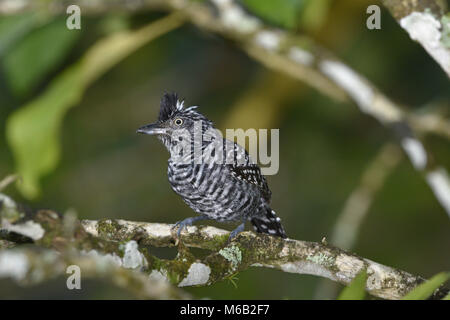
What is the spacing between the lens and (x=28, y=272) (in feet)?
6.38

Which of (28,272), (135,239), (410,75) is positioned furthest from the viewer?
(410,75)

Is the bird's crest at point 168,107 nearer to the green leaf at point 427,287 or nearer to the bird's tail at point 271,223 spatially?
the bird's tail at point 271,223

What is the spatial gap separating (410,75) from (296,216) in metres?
2.16

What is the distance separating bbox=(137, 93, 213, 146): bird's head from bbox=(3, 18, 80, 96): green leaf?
1.69 m

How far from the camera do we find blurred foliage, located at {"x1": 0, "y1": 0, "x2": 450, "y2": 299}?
709 cm

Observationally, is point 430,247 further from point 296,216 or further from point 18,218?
point 18,218

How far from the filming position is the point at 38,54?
5.32m

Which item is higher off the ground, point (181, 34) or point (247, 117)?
point (181, 34)

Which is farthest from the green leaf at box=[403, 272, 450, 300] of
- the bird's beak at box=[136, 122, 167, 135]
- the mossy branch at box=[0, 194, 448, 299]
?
the bird's beak at box=[136, 122, 167, 135]

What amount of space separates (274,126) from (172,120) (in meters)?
3.32

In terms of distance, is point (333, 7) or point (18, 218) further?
point (333, 7)

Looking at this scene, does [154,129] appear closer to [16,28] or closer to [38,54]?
[16,28]

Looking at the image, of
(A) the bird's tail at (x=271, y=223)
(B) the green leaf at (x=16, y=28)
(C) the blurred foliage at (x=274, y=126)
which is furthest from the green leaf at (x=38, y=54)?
(A) the bird's tail at (x=271, y=223)

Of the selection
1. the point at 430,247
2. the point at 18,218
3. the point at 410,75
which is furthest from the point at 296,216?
the point at 18,218
